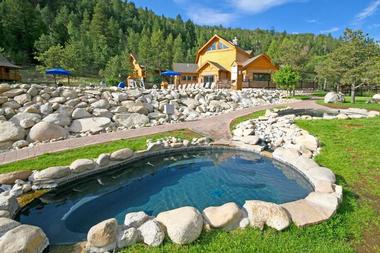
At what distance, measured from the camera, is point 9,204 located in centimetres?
507

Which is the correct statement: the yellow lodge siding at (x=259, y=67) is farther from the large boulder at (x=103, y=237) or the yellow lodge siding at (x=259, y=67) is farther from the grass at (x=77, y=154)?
the large boulder at (x=103, y=237)

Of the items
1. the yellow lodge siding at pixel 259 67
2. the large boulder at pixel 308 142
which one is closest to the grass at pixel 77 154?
the large boulder at pixel 308 142

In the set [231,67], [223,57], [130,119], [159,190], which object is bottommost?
[159,190]

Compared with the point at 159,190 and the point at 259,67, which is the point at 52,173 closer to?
the point at 159,190

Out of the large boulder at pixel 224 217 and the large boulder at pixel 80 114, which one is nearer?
the large boulder at pixel 224 217

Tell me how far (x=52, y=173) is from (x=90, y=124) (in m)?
6.22

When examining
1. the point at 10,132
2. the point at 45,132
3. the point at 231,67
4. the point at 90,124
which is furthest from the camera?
the point at 231,67

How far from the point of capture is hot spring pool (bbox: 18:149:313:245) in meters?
5.34

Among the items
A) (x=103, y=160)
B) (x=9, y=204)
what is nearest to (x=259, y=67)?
(x=103, y=160)

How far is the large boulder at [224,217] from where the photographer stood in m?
4.14

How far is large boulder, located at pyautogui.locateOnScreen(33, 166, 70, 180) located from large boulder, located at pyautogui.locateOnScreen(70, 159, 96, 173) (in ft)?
0.63

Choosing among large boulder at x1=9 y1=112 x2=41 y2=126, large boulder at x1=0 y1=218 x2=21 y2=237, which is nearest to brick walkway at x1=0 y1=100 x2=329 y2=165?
large boulder at x1=9 y1=112 x2=41 y2=126

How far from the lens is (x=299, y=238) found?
397 cm

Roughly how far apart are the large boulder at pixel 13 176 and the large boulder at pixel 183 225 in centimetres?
438
